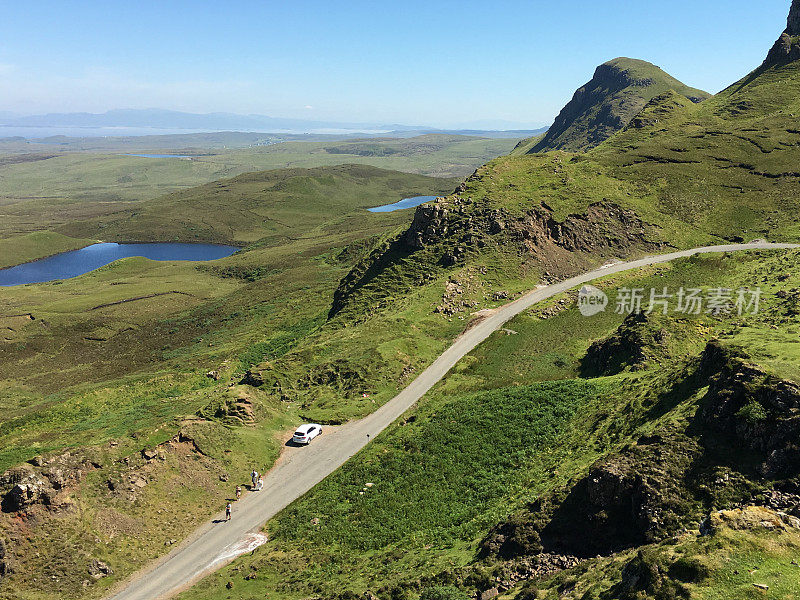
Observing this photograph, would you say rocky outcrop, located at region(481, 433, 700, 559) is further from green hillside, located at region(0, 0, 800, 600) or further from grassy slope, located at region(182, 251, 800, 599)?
grassy slope, located at region(182, 251, 800, 599)

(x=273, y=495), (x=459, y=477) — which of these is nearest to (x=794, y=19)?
(x=459, y=477)

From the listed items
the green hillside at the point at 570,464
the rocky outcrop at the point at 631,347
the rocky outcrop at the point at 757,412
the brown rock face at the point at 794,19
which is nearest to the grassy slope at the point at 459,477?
the green hillside at the point at 570,464

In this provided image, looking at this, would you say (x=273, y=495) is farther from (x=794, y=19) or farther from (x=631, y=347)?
(x=794, y=19)

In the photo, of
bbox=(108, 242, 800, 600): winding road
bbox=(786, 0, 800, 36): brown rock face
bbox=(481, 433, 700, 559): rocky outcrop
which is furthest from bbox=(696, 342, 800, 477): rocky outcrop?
bbox=(786, 0, 800, 36): brown rock face

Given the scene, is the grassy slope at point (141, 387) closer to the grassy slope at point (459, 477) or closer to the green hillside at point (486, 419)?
the green hillside at point (486, 419)

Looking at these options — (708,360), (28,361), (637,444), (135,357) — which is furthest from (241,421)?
(28,361)

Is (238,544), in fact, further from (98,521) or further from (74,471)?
(74,471)
